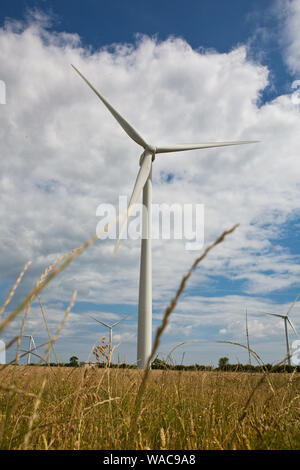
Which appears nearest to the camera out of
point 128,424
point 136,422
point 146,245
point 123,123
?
point 136,422

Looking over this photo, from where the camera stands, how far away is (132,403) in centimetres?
439

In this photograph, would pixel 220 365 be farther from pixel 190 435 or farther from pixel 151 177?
pixel 151 177

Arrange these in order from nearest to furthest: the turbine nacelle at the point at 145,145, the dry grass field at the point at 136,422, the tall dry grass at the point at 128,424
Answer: the tall dry grass at the point at 128,424 → the dry grass field at the point at 136,422 → the turbine nacelle at the point at 145,145

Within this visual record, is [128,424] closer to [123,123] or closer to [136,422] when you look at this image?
[136,422]

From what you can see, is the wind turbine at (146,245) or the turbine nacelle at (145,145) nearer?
the turbine nacelle at (145,145)

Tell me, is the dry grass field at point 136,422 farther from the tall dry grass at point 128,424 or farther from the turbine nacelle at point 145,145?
the turbine nacelle at point 145,145

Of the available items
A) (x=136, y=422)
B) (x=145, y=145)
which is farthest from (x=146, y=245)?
(x=136, y=422)

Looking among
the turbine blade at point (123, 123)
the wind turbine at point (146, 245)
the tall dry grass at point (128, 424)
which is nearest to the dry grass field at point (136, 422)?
the tall dry grass at point (128, 424)

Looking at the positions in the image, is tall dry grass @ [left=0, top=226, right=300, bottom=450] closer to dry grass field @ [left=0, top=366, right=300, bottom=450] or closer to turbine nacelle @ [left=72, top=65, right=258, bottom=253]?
dry grass field @ [left=0, top=366, right=300, bottom=450]

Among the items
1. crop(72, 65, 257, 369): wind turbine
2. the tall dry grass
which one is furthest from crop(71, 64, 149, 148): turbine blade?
the tall dry grass

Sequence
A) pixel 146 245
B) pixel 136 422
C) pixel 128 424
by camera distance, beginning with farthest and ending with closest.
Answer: pixel 146 245 < pixel 128 424 < pixel 136 422

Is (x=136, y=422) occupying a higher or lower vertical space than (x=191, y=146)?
lower
